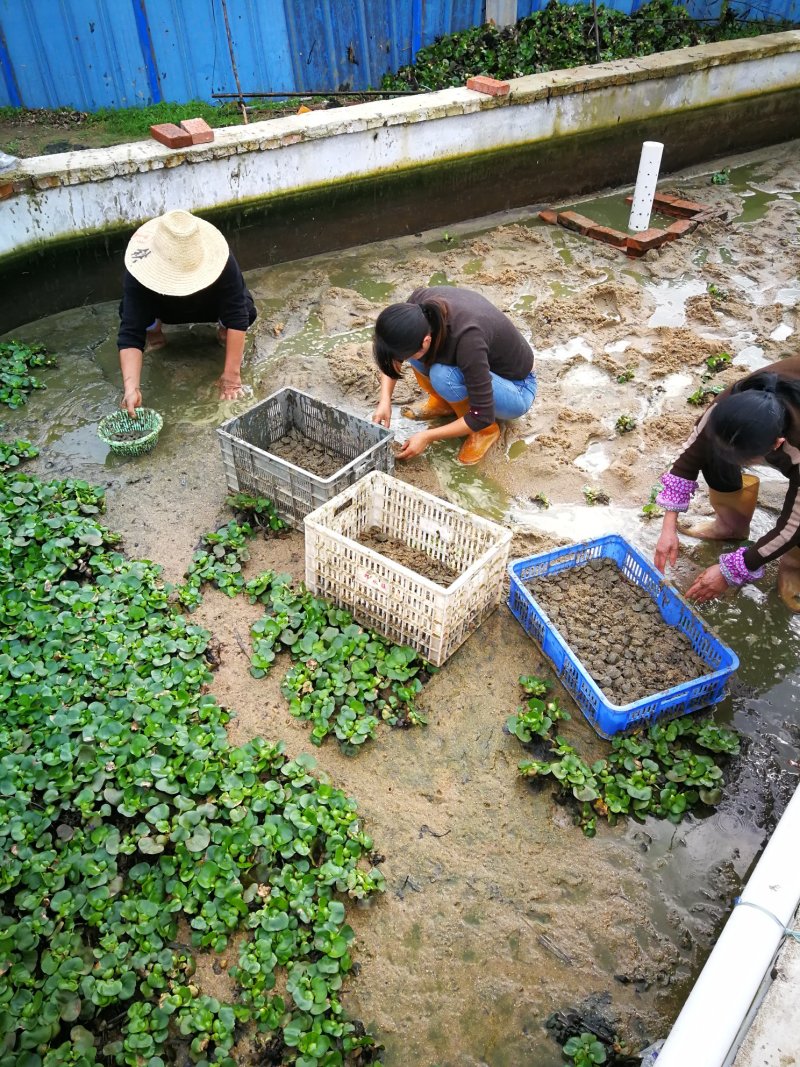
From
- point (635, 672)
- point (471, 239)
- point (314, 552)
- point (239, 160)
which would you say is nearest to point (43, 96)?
point (239, 160)

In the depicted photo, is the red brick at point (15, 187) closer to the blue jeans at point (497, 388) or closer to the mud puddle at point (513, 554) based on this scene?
the mud puddle at point (513, 554)

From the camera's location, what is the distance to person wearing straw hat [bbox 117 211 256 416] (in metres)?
4.17

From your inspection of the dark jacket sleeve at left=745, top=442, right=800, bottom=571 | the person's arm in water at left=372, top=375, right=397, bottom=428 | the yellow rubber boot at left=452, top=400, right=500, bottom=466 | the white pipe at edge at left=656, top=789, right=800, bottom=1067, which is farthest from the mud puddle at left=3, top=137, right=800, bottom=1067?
the white pipe at edge at left=656, top=789, right=800, bottom=1067

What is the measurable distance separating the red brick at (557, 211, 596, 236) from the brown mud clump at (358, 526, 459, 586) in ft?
14.3

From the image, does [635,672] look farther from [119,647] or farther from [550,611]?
[119,647]

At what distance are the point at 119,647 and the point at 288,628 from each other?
71cm

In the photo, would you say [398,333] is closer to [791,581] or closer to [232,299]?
[232,299]

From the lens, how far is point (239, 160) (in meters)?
5.74

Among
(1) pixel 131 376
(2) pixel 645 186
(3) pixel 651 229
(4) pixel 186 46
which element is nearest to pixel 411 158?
(2) pixel 645 186

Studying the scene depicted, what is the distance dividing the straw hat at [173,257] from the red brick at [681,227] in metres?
4.28

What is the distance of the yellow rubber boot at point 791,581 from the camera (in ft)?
12.0

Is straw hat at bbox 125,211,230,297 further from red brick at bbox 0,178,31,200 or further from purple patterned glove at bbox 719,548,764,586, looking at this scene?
purple patterned glove at bbox 719,548,764,586

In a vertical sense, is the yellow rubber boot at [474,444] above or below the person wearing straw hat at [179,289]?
below

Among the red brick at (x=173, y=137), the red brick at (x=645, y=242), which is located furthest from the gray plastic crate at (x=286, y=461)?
the red brick at (x=645, y=242)
